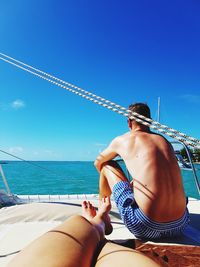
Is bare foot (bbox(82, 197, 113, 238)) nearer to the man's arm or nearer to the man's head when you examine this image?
the man's arm

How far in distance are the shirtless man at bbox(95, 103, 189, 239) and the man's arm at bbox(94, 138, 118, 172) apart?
19 cm

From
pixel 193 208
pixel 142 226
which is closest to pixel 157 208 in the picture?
pixel 142 226

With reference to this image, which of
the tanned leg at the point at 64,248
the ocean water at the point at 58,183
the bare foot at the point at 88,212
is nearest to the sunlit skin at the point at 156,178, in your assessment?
the bare foot at the point at 88,212

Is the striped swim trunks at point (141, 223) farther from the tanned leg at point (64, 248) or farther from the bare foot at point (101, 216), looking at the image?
the tanned leg at point (64, 248)

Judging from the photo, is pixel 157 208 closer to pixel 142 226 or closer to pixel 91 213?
pixel 142 226

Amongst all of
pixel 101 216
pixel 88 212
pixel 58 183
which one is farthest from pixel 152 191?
pixel 58 183

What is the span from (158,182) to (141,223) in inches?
10.7

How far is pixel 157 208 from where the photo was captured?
158 centimetres

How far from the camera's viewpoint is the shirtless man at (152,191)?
1.59 metres

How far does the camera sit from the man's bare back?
62.2 inches

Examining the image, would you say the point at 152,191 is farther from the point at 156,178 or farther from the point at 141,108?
the point at 141,108

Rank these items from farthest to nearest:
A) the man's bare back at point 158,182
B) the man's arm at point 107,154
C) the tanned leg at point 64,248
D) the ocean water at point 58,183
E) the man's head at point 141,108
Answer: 1. the ocean water at point 58,183
2. the man's arm at point 107,154
3. the man's head at point 141,108
4. the man's bare back at point 158,182
5. the tanned leg at point 64,248

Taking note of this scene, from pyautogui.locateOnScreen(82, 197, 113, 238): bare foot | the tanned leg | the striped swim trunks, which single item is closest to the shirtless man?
the striped swim trunks

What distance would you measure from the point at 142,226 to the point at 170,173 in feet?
1.20
